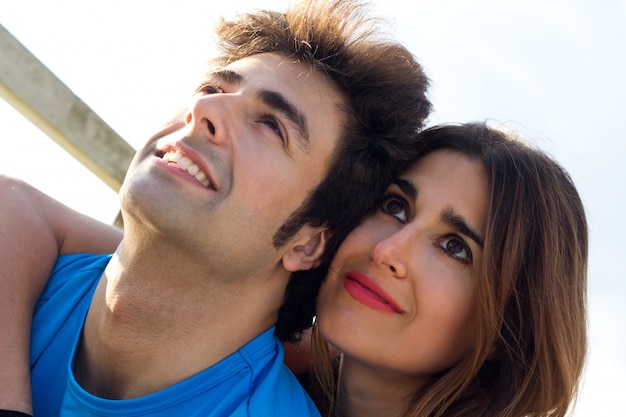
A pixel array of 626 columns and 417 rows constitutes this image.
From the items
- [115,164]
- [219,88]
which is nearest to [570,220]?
[219,88]

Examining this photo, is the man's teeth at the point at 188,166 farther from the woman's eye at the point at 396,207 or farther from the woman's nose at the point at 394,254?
the woman's eye at the point at 396,207

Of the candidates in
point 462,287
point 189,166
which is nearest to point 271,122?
point 189,166

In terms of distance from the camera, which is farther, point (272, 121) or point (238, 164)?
point (272, 121)

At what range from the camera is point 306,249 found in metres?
2.41

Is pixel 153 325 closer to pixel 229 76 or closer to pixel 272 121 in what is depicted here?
pixel 272 121

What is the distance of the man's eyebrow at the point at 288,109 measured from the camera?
2244mm

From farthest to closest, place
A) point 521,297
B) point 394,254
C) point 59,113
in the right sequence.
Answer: point 59,113 → point 521,297 → point 394,254

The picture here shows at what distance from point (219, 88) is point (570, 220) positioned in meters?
1.27

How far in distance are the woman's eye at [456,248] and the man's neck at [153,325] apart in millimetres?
689

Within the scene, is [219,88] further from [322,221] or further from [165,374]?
[165,374]

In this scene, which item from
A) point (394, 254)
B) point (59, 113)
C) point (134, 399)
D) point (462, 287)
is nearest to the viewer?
point (134, 399)

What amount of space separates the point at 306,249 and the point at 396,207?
13.2 inches

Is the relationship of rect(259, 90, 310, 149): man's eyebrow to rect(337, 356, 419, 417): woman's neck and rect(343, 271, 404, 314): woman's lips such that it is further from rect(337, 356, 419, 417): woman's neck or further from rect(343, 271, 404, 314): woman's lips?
rect(337, 356, 419, 417): woman's neck

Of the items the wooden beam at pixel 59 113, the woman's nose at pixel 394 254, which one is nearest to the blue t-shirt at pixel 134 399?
the woman's nose at pixel 394 254
